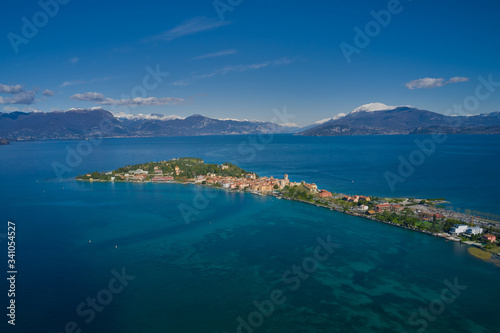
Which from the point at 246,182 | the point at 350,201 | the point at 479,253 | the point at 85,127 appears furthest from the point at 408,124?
the point at 479,253

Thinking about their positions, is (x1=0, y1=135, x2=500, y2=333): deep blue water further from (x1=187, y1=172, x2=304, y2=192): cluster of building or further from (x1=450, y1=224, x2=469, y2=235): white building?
(x1=187, y1=172, x2=304, y2=192): cluster of building

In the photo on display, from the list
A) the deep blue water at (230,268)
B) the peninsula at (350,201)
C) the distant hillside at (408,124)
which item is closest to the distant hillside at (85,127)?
the distant hillside at (408,124)

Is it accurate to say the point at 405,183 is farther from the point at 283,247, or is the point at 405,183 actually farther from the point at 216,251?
the point at 216,251

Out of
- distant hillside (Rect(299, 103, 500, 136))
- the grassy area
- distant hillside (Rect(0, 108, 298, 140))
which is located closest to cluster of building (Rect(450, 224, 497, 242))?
the grassy area

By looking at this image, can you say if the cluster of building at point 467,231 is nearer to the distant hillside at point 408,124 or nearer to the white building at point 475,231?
the white building at point 475,231

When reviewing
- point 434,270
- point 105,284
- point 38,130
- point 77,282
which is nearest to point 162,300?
point 105,284

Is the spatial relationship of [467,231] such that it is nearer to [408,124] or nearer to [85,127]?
[408,124]
